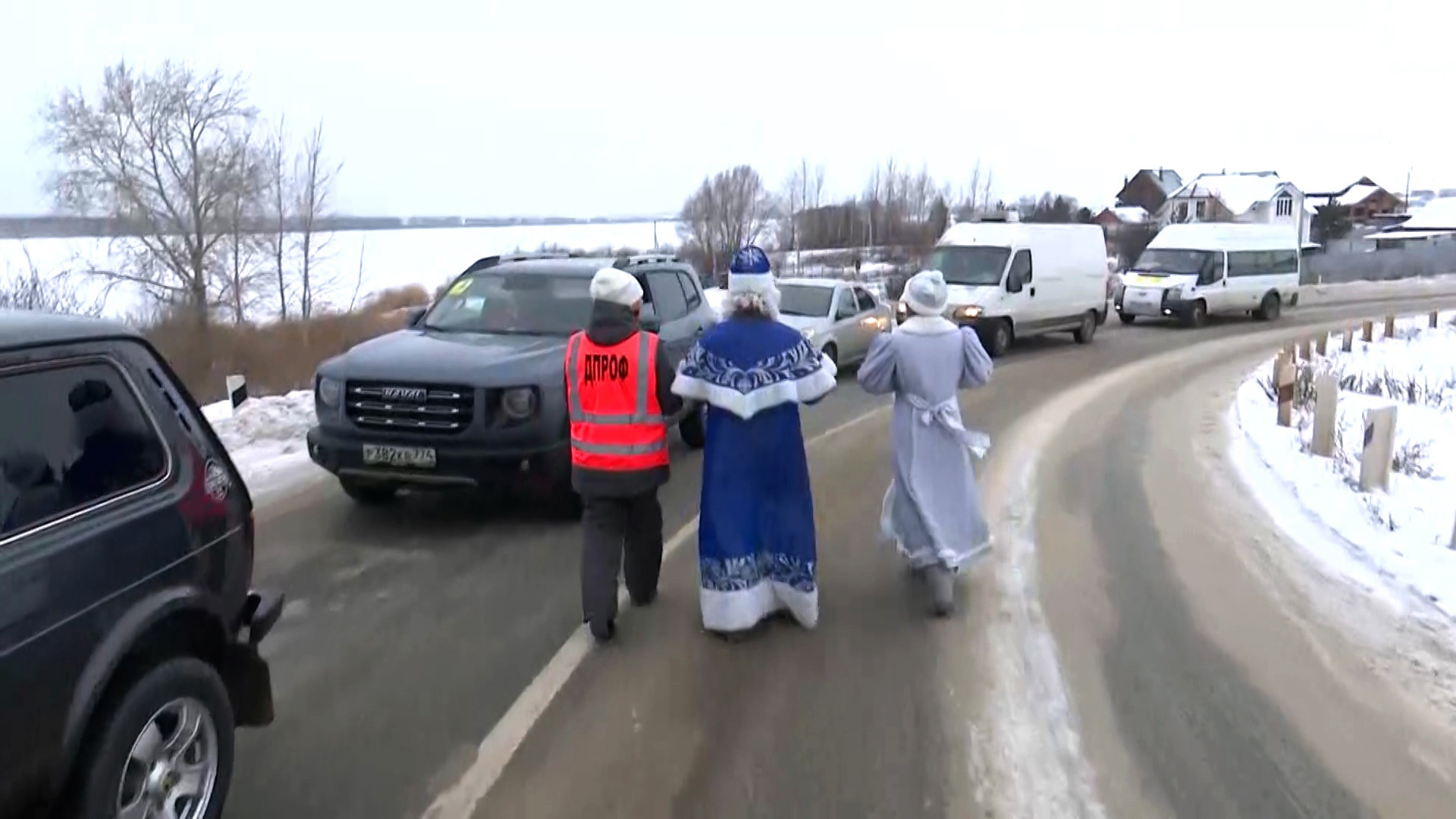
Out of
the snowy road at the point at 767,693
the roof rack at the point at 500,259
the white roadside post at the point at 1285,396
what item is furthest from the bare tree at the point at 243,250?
the white roadside post at the point at 1285,396

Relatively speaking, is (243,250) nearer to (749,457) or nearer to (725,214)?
(725,214)

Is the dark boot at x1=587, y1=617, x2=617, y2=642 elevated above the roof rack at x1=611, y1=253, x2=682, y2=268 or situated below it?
below

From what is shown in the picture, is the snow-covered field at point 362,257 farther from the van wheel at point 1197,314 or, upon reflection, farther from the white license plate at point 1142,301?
the van wheel at point 1197,314

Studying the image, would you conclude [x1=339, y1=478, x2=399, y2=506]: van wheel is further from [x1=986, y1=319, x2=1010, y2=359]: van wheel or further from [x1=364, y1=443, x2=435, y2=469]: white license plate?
[x1=986, y1=319, x2=1010, y2=359]: van wheel

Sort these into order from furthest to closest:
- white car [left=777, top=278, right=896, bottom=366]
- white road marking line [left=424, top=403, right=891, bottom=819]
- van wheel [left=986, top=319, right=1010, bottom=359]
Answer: van wheel [left=986, top=319, right=1010, bottom=359] → white car [left=777, top=278, right=896, bottom=366] → white road marking line [left=424, top=403, right=891, bottom=819]

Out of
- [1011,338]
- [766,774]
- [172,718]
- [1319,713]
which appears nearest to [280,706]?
[172,718]

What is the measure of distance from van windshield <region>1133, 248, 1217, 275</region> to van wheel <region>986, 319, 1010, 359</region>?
9.03 metres

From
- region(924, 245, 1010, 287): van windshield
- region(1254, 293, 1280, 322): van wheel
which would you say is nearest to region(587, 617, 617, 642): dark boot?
region(924, 245, 1010, 287): van windshield

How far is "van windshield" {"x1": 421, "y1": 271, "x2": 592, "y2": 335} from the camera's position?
28.6 ft

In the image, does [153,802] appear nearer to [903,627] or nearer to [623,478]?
[623,478]

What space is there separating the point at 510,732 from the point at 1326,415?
330 inches

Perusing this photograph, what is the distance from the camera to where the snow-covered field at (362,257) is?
27.8 metres

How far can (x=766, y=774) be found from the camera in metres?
4.16

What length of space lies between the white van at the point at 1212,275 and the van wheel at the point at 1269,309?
0.8 inches
